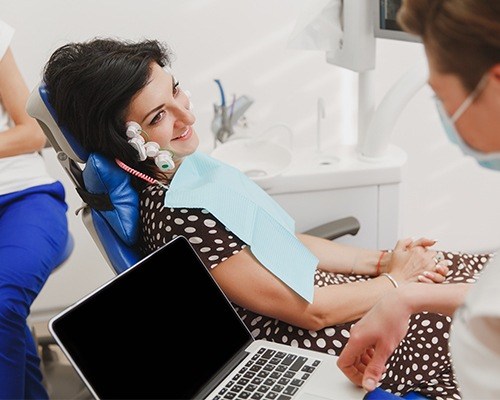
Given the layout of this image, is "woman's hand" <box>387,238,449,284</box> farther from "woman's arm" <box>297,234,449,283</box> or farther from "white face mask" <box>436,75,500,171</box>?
"white face mask" <box>436,75,500,171</box>

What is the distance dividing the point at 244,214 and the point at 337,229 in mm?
479

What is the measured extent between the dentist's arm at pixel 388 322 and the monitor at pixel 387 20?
81cm

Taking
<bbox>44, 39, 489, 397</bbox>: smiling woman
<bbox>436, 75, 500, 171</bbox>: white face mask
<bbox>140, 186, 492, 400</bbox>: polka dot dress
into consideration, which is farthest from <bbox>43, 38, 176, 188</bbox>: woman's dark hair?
<bbox>436, 75, 500, 171</bbox>: white face mask

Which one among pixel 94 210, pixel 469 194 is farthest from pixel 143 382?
pixel 469 194

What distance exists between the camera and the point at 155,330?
43.0 inches

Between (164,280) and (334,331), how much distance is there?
430 millimetres

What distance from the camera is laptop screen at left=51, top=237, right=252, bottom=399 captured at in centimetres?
100

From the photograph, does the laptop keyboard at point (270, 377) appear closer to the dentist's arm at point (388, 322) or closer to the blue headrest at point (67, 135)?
the dentist's arm at point (388, 322)

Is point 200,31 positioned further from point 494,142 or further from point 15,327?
point 494,142

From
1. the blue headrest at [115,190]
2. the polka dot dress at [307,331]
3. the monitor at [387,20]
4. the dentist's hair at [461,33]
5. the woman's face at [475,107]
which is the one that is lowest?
the polka dot dress at [307,331]

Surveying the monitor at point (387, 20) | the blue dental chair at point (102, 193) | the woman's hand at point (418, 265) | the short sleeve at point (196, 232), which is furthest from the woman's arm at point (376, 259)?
the monitor at point (387, 20)

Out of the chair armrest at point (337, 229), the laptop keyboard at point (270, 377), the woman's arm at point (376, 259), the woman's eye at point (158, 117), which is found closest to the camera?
the laptop keyboard at point (270, 377)

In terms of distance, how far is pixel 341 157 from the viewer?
192 centimetres

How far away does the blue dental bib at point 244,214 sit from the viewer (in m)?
1.33
